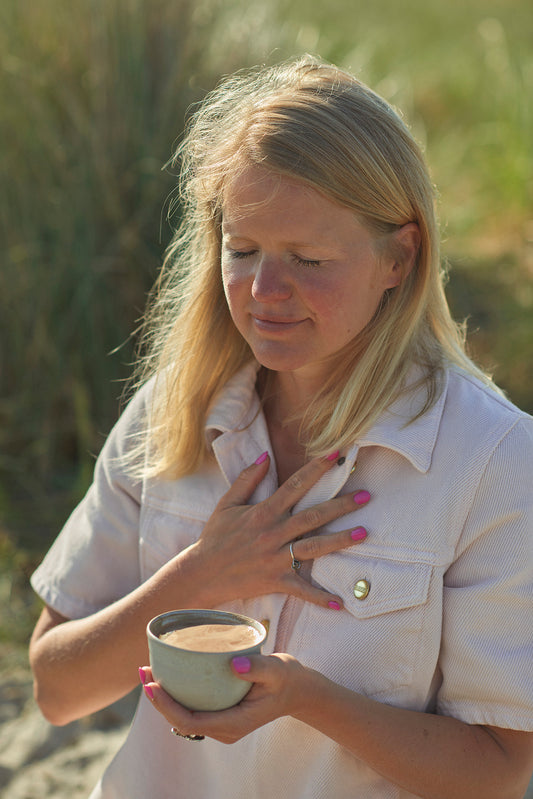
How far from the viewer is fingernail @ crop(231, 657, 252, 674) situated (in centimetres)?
133

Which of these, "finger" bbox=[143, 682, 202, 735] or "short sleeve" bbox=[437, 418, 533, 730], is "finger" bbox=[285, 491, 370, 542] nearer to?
"short sleeve" bbox=[437, 418, 533, 730]

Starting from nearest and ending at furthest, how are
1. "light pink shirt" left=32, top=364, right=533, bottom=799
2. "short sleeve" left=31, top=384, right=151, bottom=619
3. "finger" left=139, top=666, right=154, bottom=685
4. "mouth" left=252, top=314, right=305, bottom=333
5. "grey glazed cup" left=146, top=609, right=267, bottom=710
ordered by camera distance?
"grey glazed cup" left=146, top=609, right=267, bottom=710 → "finger" left=139, top=666, right=154, bottom=685 → "light pink shirt" left=32, top=364, right=533, bottom=799 → "mouth" left=252, top=314, right=305, bottom=333 → "short sleeve" left=31, top=384, right=151, bottom=619

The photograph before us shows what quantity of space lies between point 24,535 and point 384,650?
2.74 m

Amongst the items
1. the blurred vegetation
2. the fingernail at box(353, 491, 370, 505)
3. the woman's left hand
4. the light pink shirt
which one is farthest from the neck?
the blurred vegetation

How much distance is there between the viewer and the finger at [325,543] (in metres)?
1.67

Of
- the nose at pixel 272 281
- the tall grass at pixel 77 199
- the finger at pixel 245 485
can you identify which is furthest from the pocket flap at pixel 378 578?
the tall grass at pixel 77 199

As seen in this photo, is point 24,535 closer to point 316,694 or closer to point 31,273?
point 31,273

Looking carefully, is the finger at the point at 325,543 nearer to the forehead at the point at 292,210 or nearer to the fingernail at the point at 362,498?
the fingernail at the point at 362,498

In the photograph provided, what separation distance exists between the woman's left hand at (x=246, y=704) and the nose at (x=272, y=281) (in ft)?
2.07

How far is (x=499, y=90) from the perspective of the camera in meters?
6.72

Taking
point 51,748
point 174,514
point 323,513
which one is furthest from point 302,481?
point 51,748

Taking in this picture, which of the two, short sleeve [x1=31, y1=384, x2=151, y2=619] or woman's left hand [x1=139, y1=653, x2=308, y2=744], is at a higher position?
woman's left hand [x1=139, y1=653, x2=308, y2=744]

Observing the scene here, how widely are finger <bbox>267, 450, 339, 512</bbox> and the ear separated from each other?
358 millimetres

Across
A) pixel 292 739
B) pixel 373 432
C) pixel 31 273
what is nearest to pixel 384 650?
pixel 292 739
